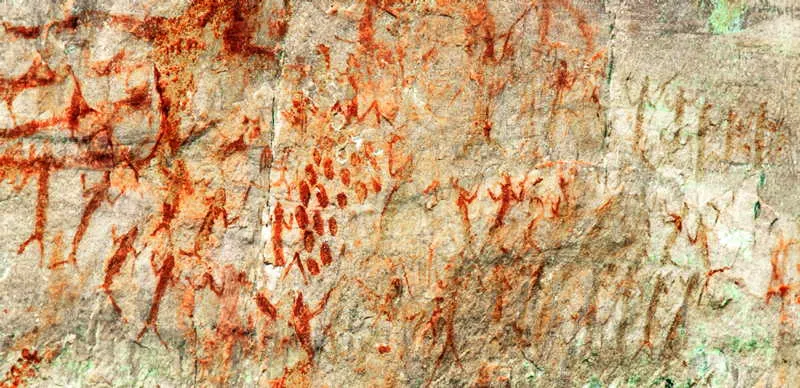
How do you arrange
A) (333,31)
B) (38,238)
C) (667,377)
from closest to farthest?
1. (38,238)
2. (333,31)
3. (667,377)

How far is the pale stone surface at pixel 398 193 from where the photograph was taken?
2.83m

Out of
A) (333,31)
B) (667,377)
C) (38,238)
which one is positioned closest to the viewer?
(38,238)

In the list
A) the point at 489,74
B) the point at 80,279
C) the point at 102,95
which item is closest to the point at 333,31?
the point at 489,74

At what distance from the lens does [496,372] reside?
10.1 ft

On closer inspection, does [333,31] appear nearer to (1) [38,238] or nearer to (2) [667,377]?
(1) [38,238]

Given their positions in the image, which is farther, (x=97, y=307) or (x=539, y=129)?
(x=539, y=129)

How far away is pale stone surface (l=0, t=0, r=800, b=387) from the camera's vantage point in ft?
9.27

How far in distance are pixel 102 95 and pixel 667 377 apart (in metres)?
1.78

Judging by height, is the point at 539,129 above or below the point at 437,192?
above

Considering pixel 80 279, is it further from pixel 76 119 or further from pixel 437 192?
pixel 437 192

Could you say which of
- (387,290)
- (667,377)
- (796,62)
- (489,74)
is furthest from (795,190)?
(387,290)

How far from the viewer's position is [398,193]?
3.02m

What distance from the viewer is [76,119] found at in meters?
2.82

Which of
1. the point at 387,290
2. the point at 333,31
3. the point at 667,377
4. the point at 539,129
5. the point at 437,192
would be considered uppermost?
the point at 333,31
